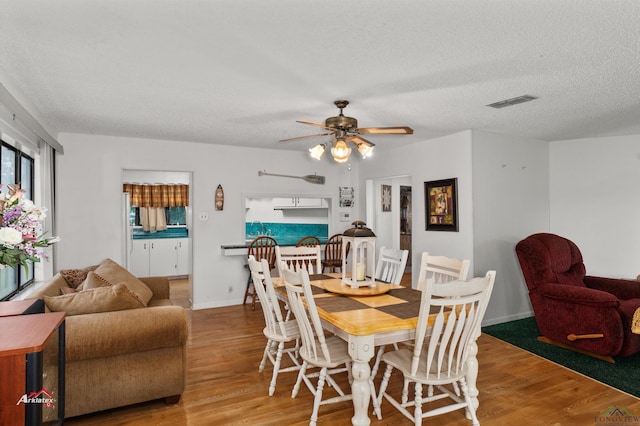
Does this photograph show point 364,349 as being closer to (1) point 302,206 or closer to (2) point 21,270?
(2) point 21,270

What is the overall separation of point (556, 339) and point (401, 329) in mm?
2504

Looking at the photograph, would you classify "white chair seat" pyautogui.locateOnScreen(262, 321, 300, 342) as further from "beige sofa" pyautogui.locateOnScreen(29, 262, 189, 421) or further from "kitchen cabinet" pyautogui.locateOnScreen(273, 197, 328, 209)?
"kitchen cabinet" pyautogui.locateOnScreen(273, 197, 328, 209)

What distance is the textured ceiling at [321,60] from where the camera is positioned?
1.79 meters

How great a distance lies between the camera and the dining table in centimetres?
199

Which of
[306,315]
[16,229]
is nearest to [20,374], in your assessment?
[16,229]

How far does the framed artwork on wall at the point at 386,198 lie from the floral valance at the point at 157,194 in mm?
3963

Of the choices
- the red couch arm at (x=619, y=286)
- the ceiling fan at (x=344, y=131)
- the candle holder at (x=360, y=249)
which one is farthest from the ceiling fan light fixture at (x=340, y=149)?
the red couch arm at (x=619, y=286)

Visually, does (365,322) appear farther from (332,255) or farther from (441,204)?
(332,255)

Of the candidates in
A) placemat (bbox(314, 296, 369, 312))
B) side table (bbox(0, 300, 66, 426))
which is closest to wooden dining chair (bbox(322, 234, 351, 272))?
placemat (bbox(314, 296, 369, 312))

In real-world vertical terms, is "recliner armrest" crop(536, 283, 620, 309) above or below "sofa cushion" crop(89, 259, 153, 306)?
below

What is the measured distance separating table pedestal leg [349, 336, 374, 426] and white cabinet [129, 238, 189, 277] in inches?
237

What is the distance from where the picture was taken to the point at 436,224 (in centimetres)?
473

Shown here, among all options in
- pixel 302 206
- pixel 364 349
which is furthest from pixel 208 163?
pixel 364 349

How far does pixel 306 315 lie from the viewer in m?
2.23
